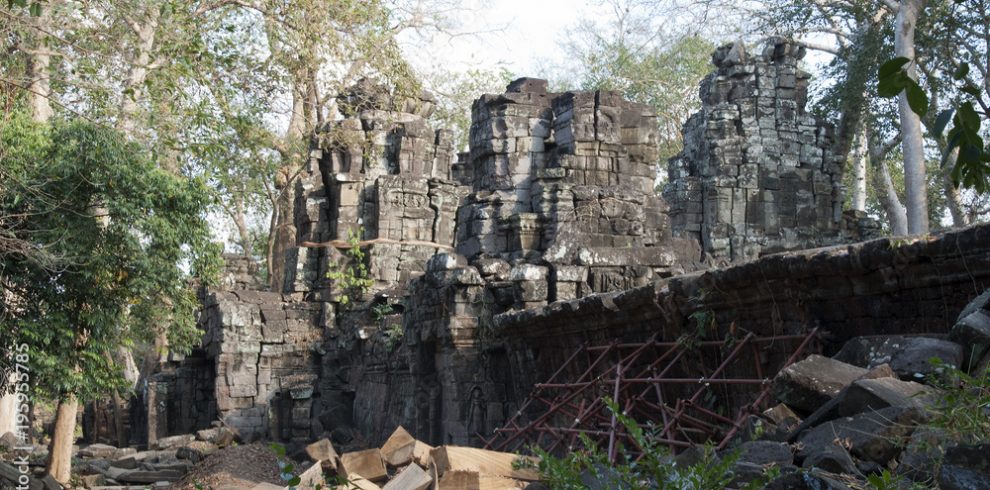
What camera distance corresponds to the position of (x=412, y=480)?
689 cm

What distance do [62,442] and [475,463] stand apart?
25.8 ft

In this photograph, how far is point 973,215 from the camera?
20.1m

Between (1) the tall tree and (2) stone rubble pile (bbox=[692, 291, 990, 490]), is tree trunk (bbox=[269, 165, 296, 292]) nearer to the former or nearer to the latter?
(1) the tall tree

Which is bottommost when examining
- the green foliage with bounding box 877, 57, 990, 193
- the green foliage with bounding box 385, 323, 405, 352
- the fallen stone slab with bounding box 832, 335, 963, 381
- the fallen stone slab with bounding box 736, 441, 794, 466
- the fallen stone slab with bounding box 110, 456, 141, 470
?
the fallen stone slab with bounding box 110, 456, 141, 470

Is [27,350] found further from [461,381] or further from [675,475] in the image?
[675,475]

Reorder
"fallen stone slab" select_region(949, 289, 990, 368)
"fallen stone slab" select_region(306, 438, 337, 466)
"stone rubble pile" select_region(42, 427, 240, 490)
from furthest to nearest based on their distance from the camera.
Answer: "stone rubble pile" select_region(42, 427, 240, 490) → "fallen stone slab" select_region(306, 438, 337, 466) → "fallen stone slab" select_region(949, 289, 990, 368)

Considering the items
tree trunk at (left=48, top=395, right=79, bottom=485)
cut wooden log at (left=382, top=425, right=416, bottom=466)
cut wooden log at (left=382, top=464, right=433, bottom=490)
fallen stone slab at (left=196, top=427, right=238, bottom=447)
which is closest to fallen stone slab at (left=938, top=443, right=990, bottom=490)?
cut wooden log at (left=382, top=464, right=433, bottom=490)

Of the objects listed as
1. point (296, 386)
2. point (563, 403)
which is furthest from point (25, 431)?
point (563, 403)

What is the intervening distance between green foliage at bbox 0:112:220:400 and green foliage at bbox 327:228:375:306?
728 cm

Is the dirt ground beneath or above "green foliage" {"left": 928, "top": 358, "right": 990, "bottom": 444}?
beneath

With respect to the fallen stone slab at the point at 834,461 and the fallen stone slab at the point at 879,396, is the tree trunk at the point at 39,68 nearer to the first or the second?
the fallen stone slab at the point at 879,396

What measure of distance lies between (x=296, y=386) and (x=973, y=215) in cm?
1225

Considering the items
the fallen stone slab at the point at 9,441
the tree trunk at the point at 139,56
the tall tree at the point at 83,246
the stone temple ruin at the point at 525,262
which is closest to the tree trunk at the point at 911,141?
the stone temple ruin at the point at 525,262

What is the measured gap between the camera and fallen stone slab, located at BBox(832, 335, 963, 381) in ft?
16.6
